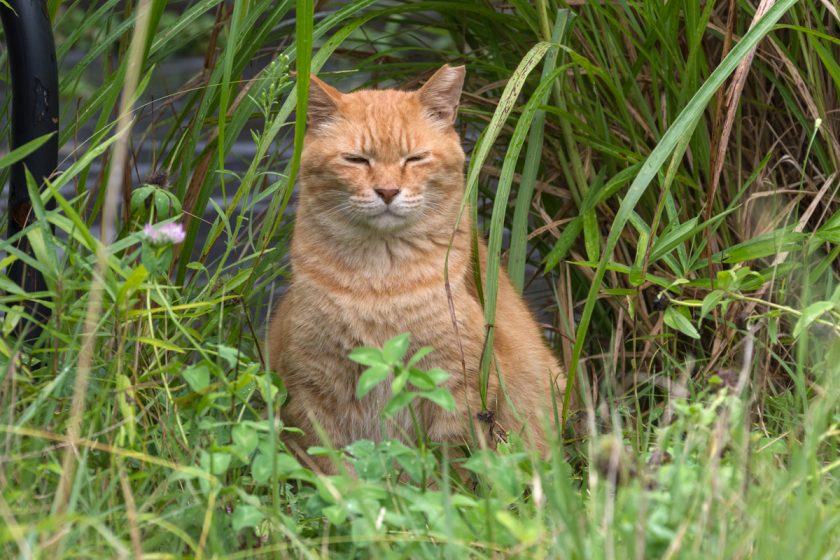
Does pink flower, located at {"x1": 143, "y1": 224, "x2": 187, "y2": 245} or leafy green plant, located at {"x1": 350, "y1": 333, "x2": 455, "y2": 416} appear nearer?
leafy green plant, located at {"x1": 350, "y1": 333, "x2": 455, "y2": 416}

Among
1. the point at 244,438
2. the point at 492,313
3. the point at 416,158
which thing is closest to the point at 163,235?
the point at 244,438

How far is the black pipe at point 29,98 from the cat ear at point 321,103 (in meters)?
0.68

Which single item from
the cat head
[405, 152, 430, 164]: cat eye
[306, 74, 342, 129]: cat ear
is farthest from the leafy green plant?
[306, 74, 342, 129]: cat ear

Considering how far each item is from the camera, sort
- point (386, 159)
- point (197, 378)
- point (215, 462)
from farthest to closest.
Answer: point (386, 159) < point (197, 378) < point (215, 462)

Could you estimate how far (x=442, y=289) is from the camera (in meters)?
2.46

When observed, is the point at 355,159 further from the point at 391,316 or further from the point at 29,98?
the point at 29,98

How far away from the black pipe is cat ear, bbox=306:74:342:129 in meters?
0.68

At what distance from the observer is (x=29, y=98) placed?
1988 millimetres

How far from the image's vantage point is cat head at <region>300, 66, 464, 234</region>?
2.48m

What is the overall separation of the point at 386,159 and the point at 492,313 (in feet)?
1.77

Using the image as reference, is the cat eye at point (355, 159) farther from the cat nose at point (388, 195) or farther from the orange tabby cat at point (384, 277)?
the cat nose at point (388, 195)

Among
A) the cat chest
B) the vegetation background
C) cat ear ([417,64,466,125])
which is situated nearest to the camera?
the vegetation background

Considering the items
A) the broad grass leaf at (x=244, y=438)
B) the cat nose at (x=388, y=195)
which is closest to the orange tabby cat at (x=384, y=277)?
the cat nose at (x=388, y=195)

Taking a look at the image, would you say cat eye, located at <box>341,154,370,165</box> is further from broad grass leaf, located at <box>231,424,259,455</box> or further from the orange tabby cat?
broad grass leaf, located at <box>231,424,259,455</box>
